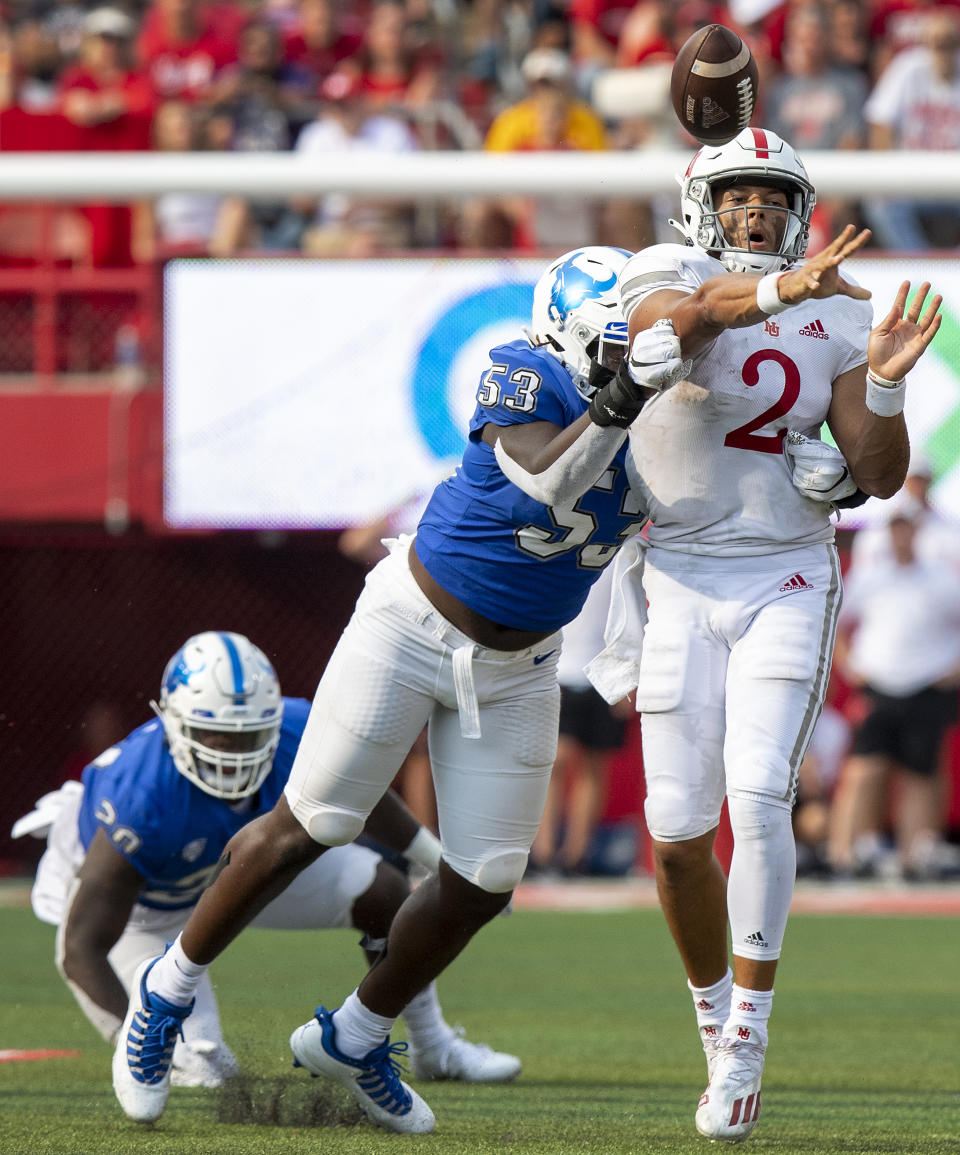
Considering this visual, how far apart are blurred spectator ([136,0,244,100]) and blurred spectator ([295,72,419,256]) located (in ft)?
2.29

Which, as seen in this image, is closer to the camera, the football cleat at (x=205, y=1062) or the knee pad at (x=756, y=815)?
the knee pad at (x=756, y=815)

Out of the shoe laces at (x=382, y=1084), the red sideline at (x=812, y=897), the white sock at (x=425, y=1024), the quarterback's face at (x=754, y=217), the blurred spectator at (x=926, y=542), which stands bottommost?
the red sideline at (x=812, y=897)

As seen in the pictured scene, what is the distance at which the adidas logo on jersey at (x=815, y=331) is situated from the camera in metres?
3.66

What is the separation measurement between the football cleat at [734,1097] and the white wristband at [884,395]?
1271 mm

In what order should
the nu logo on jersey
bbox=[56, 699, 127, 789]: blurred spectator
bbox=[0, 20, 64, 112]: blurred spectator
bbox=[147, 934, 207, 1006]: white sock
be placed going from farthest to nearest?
bbox=[0, 20, 64, 112]: blurred spectator
bbox=[56, 699, 127, 789]: blurred spectator
bbox=[147, 934, 207, 1006]: white sock
the nu logo on jersey

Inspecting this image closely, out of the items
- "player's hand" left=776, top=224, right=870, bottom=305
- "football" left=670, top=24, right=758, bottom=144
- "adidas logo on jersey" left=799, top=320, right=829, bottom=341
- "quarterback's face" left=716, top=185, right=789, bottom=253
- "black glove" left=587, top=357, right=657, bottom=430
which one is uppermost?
"football" left=670, top=24, right=758, bottom=144

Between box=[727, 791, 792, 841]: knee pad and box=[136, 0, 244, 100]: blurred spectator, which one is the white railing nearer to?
box=[136, 0, 244, 100]: blurred spectator

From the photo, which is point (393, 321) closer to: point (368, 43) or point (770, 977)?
point (368, 43)

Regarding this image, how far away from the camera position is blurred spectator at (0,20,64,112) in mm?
10016

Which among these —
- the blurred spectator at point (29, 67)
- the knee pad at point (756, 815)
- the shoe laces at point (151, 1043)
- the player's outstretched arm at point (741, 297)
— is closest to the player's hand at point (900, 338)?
the player's outstretched arm at point (741, 297)

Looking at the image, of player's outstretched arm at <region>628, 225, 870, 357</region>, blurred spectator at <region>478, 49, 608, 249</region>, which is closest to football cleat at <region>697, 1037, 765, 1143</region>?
player's outstretched arm at <region>628, 225, 870, 357</region>

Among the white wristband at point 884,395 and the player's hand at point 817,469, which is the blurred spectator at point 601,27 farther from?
the white wristband at point 884,395

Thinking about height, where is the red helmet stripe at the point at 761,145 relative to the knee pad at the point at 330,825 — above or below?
above

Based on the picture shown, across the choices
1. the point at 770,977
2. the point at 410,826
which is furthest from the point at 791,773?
the point at 410,826
